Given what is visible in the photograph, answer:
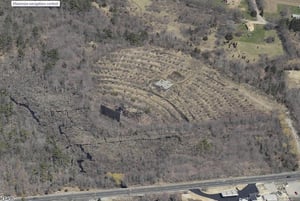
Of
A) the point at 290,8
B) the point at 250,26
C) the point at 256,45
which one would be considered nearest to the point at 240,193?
the point at 256,45

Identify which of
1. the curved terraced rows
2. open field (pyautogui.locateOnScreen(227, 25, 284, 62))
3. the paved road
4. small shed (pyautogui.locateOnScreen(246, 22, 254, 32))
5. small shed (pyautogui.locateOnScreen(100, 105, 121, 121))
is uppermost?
small shed (pyautogui.locateOnScreen(246, 22, 254, 32))

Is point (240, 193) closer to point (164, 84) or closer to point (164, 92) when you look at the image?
point (164, 92)

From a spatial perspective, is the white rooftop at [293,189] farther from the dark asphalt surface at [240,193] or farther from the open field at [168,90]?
the open field at [168,90]

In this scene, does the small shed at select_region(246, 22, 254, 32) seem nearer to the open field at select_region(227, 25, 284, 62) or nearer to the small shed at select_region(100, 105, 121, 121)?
the open field at select_region(227, 25, 284, 62)

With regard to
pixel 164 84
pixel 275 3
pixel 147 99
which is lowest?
pixel 147 99

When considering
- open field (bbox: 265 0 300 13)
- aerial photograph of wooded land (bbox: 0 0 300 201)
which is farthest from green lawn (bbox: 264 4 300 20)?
open field (bbox: 265 0 300 13)

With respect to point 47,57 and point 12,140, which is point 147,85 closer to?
point 47,57
